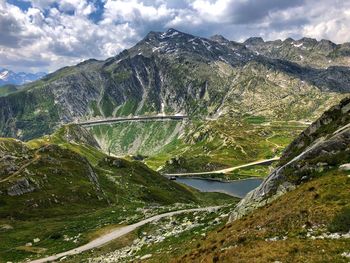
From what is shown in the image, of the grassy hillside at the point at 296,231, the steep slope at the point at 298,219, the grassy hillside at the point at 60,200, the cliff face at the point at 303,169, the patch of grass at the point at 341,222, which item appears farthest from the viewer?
the grassy hillside at the point at 60,200

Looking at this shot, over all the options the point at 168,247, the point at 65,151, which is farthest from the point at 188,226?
the point at 65,151

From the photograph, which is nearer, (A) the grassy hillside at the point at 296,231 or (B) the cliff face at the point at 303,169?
(A) the grassy hillside at the point at 296,231

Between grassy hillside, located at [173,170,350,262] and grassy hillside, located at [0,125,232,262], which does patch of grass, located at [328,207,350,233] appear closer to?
grassy hillside, located at [173,170,350,262]

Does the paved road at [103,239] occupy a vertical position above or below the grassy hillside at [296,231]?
below

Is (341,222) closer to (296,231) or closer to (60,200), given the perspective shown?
(296,231)

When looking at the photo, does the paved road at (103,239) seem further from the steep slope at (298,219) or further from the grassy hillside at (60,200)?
the steep slope at (298,219)

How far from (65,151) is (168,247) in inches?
4408

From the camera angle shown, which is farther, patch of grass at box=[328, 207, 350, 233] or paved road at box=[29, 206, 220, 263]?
paved road at box=[29, 206, 220, 263]

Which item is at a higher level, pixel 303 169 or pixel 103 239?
pixel 303 169

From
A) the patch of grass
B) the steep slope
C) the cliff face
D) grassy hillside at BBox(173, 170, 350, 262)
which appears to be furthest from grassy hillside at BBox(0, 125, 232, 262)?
the patch of grass

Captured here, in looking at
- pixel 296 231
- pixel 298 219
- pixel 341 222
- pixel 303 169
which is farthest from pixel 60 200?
pixel 341 222

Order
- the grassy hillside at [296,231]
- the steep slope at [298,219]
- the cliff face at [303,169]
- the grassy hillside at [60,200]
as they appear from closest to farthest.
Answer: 1. the grassy hillside at [296,231]
2. the steep slope at [298,219]
3. the cliff face at [303,169]
4. the grassy hillside at [60,200]

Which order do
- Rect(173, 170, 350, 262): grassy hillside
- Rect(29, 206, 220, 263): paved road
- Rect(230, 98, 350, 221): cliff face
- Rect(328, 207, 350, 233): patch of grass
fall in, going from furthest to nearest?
Rect(29, 206, 220, 263): paved road
Rect(230, 98, 350, 221): cliff face
Rect(328, 207, 350, 233): patch of grass
Rect(173, 170, 350, 262): grassy hillside

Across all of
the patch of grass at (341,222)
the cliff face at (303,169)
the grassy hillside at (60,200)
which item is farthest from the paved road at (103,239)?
the patch of grass at (341,222)
